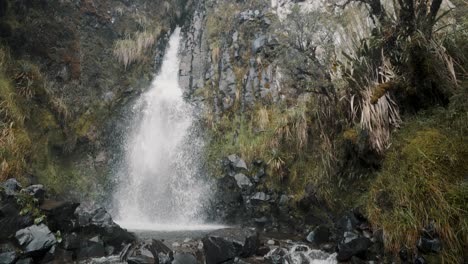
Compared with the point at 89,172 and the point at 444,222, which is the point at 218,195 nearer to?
the point at 89,172

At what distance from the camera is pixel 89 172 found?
10062mm

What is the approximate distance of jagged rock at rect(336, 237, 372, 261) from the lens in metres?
5.12

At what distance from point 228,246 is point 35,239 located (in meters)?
3.01

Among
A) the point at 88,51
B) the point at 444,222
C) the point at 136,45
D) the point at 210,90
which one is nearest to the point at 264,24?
the point at 210,90

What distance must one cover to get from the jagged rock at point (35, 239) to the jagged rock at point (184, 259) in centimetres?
201

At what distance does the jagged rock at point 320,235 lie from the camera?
6.25 m

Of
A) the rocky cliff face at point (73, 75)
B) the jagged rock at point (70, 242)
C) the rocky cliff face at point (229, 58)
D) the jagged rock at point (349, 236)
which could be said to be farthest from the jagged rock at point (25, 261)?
the rocky cliff face at point (229, 58)

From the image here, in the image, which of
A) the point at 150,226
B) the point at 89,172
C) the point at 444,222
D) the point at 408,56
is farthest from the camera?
the point at 89,172

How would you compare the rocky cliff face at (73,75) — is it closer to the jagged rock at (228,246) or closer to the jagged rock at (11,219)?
the jagged rock at (11,219)

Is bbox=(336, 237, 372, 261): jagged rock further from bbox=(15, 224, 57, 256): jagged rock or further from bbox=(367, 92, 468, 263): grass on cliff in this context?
bbox=(15, 224, 57, 256): jagged rock

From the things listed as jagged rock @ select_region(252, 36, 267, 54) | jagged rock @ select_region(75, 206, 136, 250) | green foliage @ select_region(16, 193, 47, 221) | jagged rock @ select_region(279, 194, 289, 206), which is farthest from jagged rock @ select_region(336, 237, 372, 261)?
jagged rock @ select_region(252, 36, 267, 54)

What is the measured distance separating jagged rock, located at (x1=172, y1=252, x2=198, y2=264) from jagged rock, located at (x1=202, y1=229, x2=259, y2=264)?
0.26 meters

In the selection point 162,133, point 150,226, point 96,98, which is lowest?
point 150,226

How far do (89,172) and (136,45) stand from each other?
5464mm
